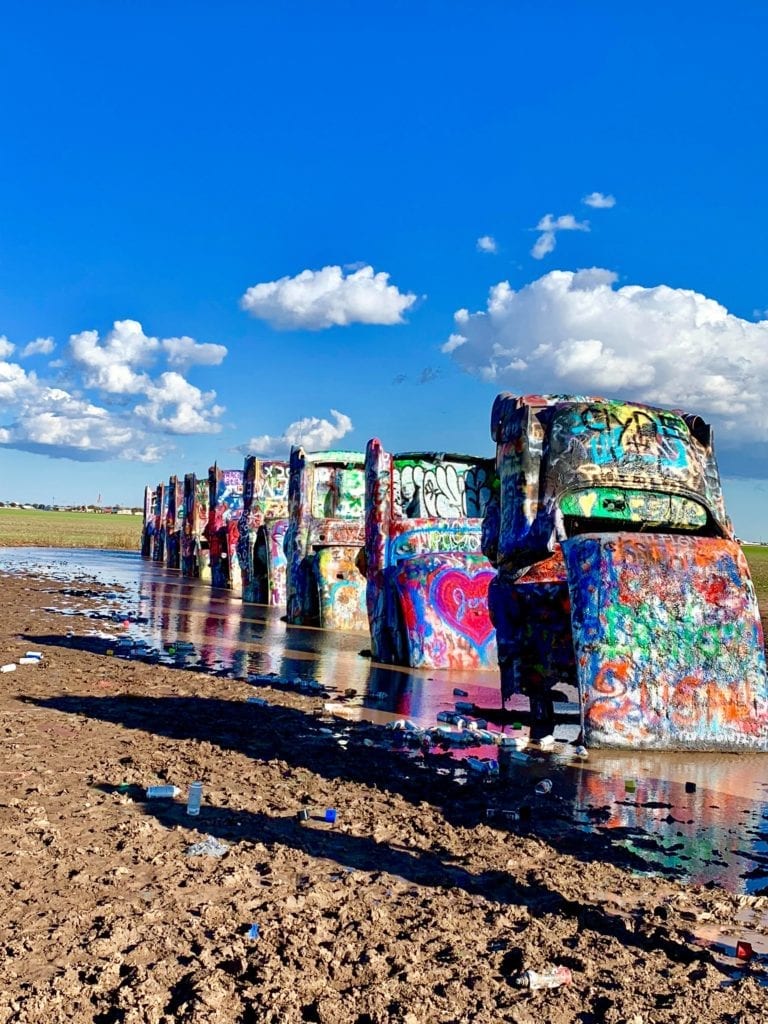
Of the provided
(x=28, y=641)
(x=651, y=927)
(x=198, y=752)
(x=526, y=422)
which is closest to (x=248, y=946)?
(x=651, y=927)

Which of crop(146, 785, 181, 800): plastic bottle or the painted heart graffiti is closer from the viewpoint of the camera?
crop(146, 785, 181, 800): plastic bottle

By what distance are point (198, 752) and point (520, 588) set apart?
2775 millimetres

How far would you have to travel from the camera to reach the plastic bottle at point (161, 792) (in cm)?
461

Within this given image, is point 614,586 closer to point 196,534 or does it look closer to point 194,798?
point 194,798

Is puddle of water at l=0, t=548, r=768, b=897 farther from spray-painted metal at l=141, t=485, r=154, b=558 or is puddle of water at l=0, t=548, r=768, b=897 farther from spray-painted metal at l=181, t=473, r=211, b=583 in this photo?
spray-painted metal at l=141, t=485, r=154, b=558

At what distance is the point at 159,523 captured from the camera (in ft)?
131

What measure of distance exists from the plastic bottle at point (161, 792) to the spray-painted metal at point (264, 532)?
46.0ft

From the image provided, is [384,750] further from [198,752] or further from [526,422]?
[526,422]

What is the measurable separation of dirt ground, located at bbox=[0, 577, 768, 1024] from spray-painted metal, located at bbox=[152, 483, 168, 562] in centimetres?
3349

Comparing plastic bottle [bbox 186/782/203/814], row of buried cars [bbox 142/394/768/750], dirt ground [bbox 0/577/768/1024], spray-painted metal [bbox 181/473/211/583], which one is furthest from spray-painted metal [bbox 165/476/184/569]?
plastic bottle [bbox 186/782/203/814]

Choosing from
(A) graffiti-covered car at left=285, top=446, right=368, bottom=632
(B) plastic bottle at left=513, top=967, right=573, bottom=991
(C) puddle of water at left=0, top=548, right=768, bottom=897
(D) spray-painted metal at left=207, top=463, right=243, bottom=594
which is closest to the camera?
(B) plastic bottle at left=513, top=967, right=573, bottom=991

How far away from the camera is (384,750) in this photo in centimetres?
598

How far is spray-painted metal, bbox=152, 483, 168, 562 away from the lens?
127 feet

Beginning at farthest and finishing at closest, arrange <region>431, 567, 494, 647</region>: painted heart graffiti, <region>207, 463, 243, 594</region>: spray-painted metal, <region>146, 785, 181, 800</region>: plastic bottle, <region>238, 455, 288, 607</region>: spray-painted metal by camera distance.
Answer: <region>207, 463, 243, 594</region>: spray-painted metal, <region>238, 455, 288, 607</region>: spray-painted metal, <region>431, 567, 494, 647</region>: painted heart graffiti, <region>146, 785, 181, 800</region>: plastic bottle
